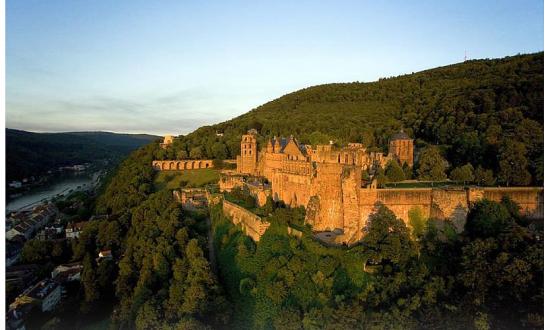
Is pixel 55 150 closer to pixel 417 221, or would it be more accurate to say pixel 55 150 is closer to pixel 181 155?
pixel 181 155

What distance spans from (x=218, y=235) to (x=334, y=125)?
24519 mm

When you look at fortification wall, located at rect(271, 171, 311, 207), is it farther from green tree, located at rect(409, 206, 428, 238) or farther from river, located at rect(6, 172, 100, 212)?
river, located at rect(6, 172, 100, 212)

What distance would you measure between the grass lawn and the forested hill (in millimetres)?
3682

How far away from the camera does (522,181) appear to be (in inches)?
642

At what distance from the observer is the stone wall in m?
41.0

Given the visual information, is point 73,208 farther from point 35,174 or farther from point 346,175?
point 346,175

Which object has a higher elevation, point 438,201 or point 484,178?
point 484,178

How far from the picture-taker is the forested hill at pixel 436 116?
21297 millimetres

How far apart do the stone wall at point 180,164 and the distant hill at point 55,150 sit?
11.7m

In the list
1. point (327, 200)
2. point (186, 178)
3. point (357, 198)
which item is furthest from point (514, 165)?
point (186, 178)

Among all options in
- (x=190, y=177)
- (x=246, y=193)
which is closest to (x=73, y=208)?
(x=190, y=177)

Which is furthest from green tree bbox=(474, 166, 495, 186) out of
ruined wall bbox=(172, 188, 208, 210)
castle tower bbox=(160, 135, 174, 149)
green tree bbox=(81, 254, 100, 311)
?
castle tower bbox=(160, 135, 174, 149)

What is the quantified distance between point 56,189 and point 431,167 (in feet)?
163

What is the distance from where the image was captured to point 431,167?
66.4 feet
